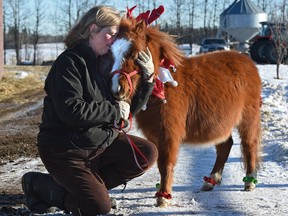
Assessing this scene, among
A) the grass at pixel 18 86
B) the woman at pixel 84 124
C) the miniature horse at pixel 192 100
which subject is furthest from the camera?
the grass at pixel 18 86

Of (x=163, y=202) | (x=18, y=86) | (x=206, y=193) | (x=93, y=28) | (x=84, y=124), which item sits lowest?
(x=18, y=86)

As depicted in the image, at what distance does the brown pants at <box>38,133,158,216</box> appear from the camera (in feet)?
11.0

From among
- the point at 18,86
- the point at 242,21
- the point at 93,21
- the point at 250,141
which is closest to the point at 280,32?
the point at 18,86

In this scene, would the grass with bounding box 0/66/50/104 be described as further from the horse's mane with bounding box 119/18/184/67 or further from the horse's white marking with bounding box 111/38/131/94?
the horse's white marking with bounding box 111/38/131/94

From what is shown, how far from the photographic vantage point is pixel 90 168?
3482 millimetres

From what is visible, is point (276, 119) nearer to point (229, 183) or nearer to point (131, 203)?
point (229, 183)

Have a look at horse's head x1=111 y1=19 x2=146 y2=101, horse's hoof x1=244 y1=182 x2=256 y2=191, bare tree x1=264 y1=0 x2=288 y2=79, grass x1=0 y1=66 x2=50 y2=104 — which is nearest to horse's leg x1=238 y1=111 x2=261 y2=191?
horse's hoof x1=244 y1=182 x2=256 y2=191

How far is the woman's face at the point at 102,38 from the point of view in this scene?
3373mm

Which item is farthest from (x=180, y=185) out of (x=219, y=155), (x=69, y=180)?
(x=69, y=180)

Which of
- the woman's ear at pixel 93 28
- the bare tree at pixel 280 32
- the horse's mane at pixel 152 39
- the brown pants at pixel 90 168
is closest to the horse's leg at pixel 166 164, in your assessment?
the brown pants at pixel 90 168

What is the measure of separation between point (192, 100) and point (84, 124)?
1164 mm

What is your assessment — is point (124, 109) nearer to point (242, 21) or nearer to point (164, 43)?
point (164, 43)

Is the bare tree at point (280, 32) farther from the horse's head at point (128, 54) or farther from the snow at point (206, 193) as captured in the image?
the horse's head at point (128, 54)

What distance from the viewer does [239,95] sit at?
4.30m
